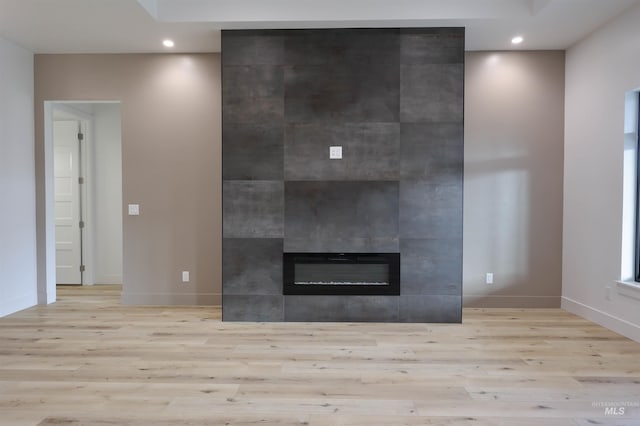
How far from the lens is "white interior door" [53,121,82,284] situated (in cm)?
587

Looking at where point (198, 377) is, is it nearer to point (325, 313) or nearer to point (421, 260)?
point (325, 313)

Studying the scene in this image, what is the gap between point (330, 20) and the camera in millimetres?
3816

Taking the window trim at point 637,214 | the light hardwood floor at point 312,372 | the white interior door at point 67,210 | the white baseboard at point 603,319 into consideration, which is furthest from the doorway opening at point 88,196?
the window trim at point 637,214

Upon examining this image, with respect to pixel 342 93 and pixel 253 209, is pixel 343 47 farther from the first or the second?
pixel 253 209

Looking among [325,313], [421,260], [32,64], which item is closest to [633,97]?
[421,260]

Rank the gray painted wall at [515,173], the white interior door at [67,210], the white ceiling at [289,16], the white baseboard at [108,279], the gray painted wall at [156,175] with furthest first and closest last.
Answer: the white baseboard at [108,279], the white interior door at [67,210], the gray painted wall at [156,175], the gray painted wall at [515,173], the white ceiling at [289,16]

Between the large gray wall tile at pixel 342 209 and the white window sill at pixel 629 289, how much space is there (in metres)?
2.03

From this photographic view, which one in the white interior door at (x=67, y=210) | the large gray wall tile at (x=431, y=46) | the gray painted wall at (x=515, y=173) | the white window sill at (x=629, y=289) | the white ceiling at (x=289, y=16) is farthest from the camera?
the white interior door at (x=67, y=210)

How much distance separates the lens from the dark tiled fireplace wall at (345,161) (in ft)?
13.1

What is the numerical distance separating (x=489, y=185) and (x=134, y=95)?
4.21 metres

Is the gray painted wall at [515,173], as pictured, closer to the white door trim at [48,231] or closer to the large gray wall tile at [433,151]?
the large gray wall tile at [433,151]

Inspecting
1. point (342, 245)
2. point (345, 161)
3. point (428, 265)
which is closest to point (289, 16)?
point (345, 161)

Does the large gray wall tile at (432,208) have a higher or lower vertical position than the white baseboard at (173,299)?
higher

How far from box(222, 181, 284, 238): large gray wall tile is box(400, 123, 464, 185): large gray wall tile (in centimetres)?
138
